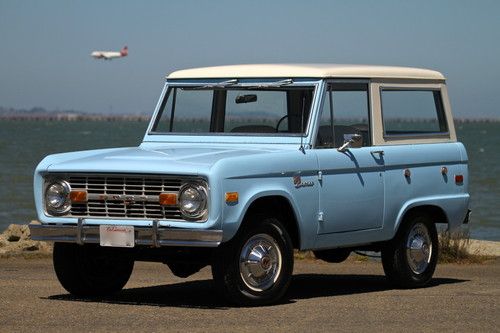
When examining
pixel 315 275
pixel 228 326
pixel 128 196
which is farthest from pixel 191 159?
pixel 315 275

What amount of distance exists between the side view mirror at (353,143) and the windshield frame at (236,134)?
0.33 m

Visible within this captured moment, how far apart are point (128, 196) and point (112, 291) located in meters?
1.55

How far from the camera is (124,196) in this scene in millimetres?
11438

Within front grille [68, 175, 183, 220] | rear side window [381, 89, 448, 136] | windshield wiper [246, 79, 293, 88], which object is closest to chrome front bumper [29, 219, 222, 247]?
front grille [68, 175, 183, 220]

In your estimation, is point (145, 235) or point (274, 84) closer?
point (145, 235)

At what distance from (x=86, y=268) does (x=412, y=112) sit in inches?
145

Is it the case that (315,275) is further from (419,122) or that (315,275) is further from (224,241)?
(224,241)

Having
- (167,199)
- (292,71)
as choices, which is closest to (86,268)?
(167,199)

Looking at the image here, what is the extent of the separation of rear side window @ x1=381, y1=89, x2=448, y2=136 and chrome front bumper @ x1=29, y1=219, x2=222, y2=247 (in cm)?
293

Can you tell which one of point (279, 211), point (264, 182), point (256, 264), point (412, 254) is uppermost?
point (264, 182)

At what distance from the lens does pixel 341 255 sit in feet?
45.0

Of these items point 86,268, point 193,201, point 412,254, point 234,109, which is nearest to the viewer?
point 193,201

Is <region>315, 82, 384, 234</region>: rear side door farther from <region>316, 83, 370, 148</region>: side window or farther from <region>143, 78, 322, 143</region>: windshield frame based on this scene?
<region>143, 78, 322, 143</region>: windshield frame

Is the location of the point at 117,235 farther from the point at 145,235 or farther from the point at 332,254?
the point at 332,254
